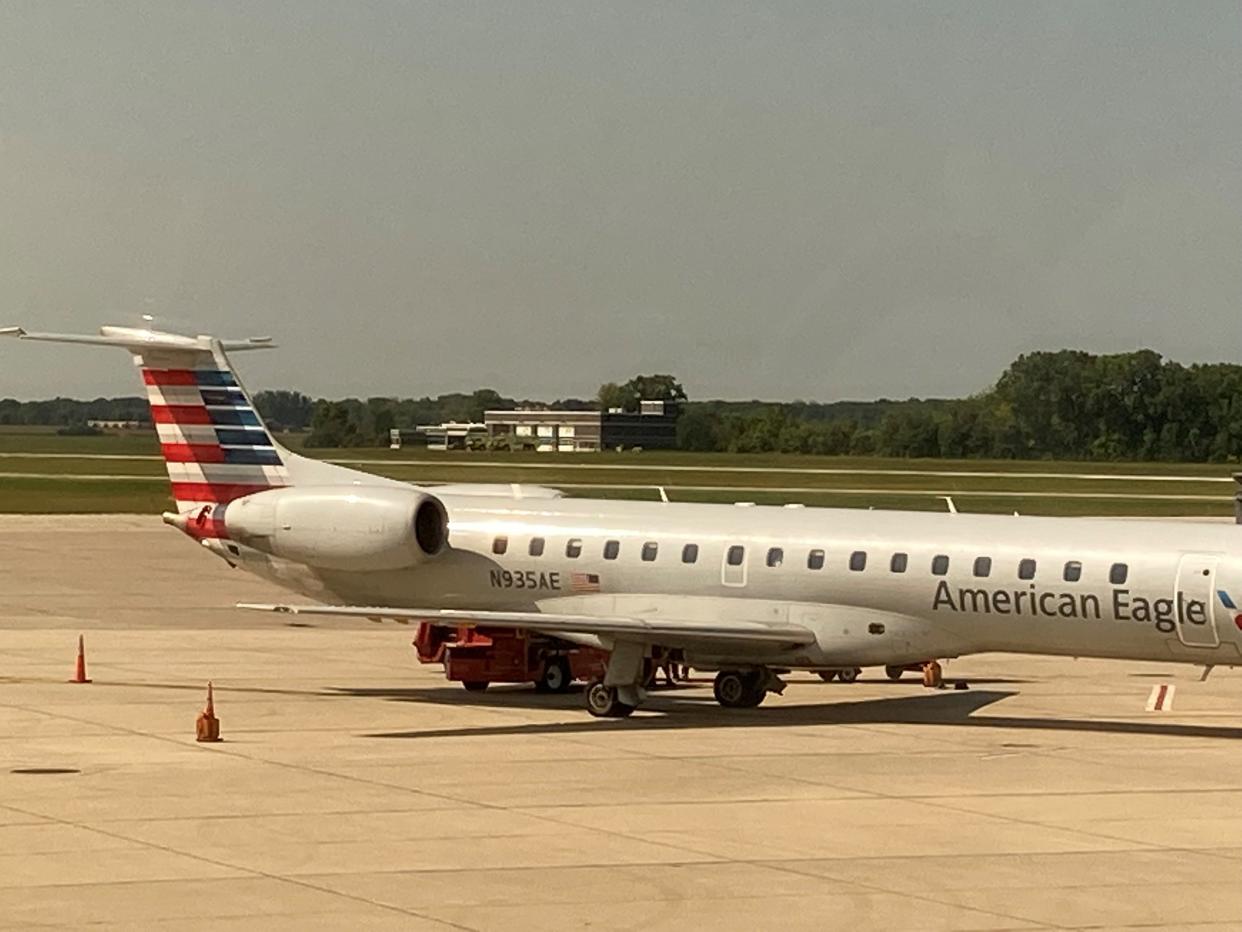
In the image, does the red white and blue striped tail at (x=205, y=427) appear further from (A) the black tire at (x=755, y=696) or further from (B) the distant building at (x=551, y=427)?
(B) the distant building at (x=551, y=427)

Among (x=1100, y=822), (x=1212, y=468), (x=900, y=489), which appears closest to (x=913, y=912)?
(x=1100, y=822)

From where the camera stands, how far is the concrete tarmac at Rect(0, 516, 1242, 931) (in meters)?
16.4

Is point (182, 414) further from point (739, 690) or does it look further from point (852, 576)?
point (852, 576)

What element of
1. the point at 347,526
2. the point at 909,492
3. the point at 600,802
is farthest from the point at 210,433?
the point at 909,492

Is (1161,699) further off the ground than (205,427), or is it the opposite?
(205,427)

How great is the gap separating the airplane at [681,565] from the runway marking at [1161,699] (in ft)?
9.83

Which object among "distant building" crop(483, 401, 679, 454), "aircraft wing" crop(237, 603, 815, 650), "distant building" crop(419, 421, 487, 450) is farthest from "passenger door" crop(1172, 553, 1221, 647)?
"distant building" crop(483, 401, 679, 454)

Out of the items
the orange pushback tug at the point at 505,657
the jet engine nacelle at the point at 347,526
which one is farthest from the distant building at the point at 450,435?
the orange pushback tug at the point at 505,657

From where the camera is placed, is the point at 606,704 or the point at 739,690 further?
the point at 739,690

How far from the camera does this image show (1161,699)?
101ft

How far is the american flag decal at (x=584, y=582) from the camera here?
1191 inches

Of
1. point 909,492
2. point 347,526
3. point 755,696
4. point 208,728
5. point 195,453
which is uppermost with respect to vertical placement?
point 195,453

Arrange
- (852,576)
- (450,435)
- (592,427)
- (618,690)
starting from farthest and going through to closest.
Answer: (592,427)
(450,435)
(852,576)
(618,690)

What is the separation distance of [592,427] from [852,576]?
422 feet
